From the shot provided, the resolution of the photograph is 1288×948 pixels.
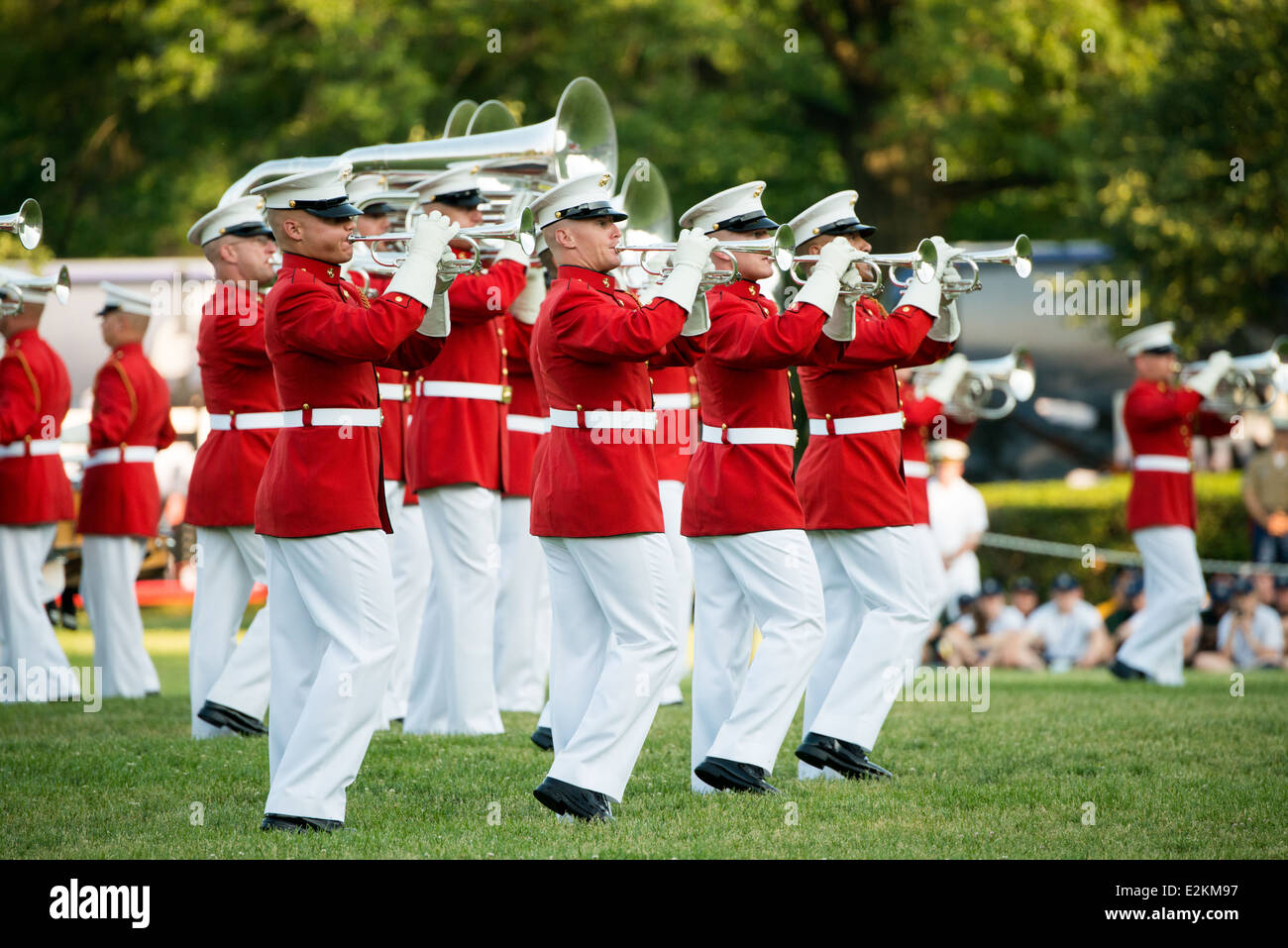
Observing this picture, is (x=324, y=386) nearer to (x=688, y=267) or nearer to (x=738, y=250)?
(x=688, y=267)

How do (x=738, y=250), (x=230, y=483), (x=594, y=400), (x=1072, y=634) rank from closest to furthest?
(x=594, y=400) → (x=738, y=250) → (x=230, y=483) → (x=1072, y=634)

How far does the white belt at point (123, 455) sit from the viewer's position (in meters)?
9.84

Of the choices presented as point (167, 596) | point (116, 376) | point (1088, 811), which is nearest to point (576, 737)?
point (1088, 811)

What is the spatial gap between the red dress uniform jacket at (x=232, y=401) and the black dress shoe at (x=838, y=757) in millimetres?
2747

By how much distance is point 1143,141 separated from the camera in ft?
58.0

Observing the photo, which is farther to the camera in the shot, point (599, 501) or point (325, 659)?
point (599, 501)

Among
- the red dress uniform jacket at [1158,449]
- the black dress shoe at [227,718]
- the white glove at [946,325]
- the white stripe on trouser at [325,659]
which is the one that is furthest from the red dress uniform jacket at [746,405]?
the red dress uniform jacket at [1158,449]

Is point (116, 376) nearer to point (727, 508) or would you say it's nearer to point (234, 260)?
point (234, 260)

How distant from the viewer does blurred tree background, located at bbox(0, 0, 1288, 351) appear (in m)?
17.4

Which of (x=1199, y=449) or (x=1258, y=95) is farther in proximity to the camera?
(x=1199, y=449)

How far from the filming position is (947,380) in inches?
438

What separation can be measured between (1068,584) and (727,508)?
8.54m

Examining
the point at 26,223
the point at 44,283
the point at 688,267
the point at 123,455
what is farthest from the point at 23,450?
the point at 688,267

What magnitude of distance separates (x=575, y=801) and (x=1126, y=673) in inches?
262
